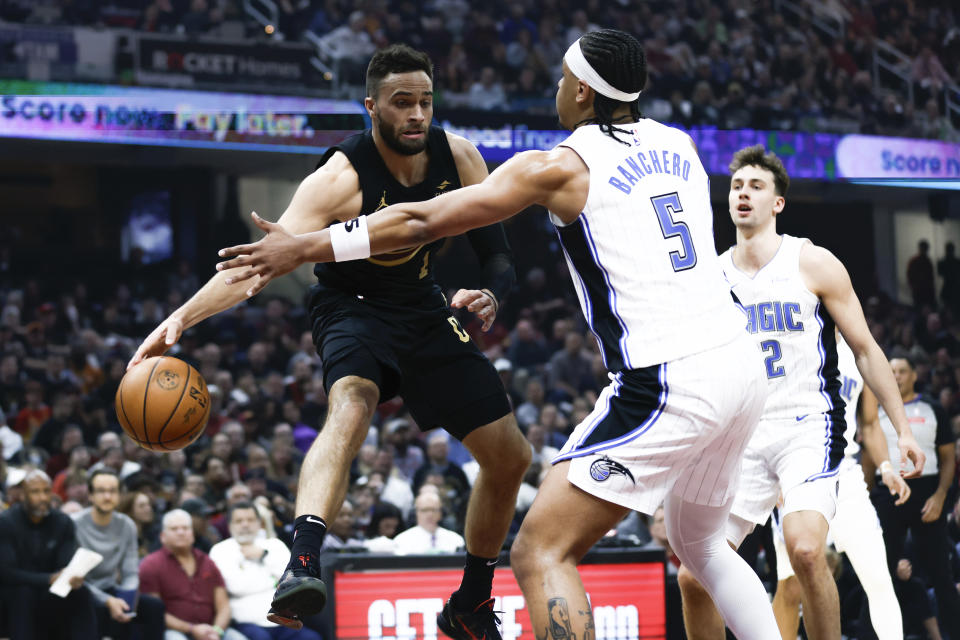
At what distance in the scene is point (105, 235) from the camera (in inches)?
767

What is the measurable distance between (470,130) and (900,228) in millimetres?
10485

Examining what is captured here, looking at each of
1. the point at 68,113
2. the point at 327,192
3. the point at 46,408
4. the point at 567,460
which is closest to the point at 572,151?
the point at 567,460

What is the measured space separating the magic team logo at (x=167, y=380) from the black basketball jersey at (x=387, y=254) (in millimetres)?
704

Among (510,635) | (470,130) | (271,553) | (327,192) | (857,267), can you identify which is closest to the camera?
(327,192)

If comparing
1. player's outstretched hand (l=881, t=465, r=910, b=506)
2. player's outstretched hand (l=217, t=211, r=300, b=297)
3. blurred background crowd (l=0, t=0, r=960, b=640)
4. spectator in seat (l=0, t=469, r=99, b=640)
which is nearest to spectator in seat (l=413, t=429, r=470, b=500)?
blurred background crowd (l=0, t=0, r=960, b=640)

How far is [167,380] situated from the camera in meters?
4.70

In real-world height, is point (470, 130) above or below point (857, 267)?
above

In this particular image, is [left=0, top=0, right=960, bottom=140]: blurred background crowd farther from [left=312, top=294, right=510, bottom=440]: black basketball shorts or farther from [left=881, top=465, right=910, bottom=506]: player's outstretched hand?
[left=312, top=294, right=510, bottom=440]: black basketball shorts

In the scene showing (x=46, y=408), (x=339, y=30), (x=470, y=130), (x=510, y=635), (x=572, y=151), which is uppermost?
(x=339, y=30)

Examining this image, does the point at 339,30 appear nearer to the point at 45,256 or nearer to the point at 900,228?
the point at 45,256

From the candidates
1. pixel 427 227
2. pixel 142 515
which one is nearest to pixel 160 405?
pixel 427 227

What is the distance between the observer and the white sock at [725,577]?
168 inches

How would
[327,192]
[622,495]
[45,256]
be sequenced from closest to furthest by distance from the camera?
[622,495] → [327,192] → [45,256]

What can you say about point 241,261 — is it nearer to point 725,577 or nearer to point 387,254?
point 387,254
